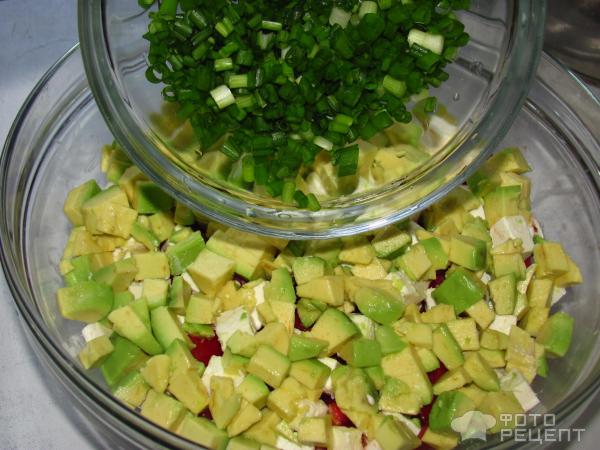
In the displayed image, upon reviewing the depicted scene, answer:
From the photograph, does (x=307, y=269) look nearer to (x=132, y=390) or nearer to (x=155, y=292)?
(x=155, y=292)

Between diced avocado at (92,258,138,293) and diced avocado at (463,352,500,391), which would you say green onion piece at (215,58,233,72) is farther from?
diced avocado at (463,352,500,391)

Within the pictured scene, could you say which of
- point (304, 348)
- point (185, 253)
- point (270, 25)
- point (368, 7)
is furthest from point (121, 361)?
point (368, 7)

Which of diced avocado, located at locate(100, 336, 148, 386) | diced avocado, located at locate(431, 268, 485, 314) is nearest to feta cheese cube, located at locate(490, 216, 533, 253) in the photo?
diced avocado, located at locate(431, 268, 485, 314)

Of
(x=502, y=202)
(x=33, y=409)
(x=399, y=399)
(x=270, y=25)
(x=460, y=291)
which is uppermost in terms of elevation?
(x=270, y=25)

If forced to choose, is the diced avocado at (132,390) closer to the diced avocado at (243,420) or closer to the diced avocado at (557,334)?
the diced avocado at (243,420)

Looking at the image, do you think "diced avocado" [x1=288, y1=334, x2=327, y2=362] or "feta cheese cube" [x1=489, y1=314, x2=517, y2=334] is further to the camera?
"feta cheese cube" [x1=489, y1=314, x2=517, y2=334]

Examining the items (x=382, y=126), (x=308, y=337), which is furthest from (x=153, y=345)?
(x=382, y=126)
